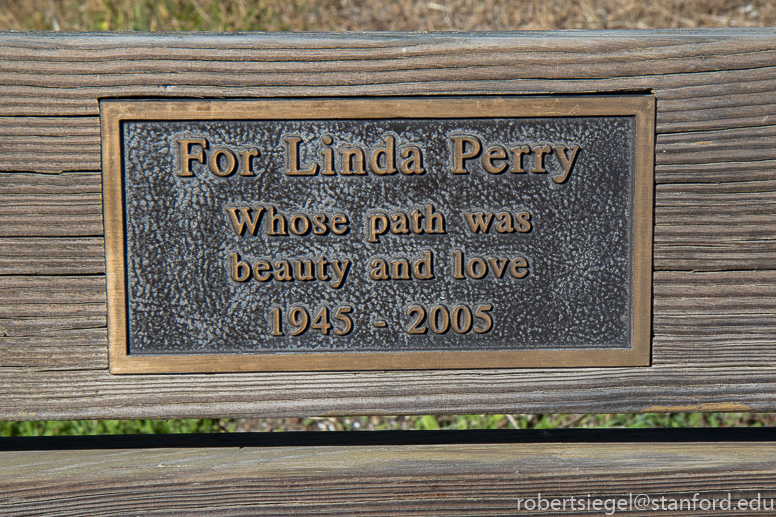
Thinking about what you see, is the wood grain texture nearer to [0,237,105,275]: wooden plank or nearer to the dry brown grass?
[0,237,105,275]: wooden plank

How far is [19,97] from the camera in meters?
1.54

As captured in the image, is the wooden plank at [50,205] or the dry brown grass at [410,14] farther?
the dry brown grass at [410,14]

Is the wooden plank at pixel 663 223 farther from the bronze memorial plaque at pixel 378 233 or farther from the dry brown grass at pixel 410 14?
the dry brown grass at pixel 410 14

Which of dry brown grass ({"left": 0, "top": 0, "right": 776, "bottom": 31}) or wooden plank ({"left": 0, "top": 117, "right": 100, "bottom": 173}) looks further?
dry brown grass ({"left": 0, "top": 0, "right": 776, "bottom": 31})

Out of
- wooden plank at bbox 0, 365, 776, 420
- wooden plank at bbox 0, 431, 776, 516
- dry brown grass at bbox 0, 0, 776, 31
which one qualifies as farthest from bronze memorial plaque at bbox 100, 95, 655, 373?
dry brown grass at bbox 0, 0, 776, 31

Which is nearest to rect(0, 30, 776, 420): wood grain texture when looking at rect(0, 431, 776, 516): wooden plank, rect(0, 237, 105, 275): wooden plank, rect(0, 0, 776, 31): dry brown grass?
rect(0, 237, 105, 275): wooden plank

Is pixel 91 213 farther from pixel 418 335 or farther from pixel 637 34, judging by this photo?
pixel 637 34

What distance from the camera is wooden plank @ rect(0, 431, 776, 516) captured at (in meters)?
1.59

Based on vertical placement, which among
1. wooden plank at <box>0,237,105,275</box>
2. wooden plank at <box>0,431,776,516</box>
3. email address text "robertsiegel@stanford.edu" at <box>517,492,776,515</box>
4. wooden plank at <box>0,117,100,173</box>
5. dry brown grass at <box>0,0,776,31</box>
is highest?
dry brown grass at <box>0,0,776,31</box>

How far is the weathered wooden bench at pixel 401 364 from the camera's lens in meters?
1.54

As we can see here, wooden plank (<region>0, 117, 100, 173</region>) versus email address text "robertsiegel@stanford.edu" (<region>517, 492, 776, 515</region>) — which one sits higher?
wooden plank (<region>0, 117, 100, 173</region>)

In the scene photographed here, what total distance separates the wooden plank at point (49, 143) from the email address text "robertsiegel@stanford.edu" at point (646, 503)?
4.47 ft

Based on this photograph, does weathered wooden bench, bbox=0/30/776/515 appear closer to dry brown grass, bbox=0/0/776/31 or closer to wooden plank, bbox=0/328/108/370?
wooden plank, bbox=0/328/108/370

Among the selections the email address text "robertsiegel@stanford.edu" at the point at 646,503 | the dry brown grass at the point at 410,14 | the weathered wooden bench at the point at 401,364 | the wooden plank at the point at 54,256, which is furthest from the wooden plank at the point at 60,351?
the dry brown grass at the point at 410,14
